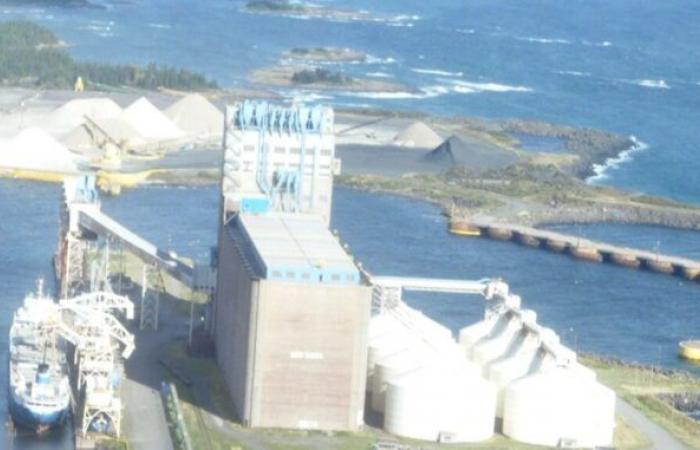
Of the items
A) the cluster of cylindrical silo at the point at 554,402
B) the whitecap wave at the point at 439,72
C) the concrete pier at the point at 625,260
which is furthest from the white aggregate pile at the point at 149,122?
the cluster of cylindrical silo at the point at 554,402

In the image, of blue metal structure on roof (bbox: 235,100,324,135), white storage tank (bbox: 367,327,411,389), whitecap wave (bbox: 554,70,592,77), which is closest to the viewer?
white storage tank (bbox: 367,327,411,389)

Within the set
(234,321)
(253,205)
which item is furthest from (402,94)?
(234,321)

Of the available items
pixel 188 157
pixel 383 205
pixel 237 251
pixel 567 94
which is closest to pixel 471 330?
pixel 237 251

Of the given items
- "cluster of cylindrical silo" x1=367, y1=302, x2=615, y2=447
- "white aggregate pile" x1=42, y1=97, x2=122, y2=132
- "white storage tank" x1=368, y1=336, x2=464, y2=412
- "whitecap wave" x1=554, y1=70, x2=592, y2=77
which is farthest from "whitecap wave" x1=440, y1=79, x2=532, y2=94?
"cluster of cylindrical silo" x1=367, y1=302, x2=615, y2=447

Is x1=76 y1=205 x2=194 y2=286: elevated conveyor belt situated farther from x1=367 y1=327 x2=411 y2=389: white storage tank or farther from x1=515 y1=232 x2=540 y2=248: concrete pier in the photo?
x1=515 y1=232 x2=540 y2=248: concrete pier

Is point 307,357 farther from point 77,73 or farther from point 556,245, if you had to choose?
point 77,73

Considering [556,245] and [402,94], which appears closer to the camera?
[556,245]

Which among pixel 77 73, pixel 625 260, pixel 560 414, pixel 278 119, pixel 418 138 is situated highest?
pixel 278 119
